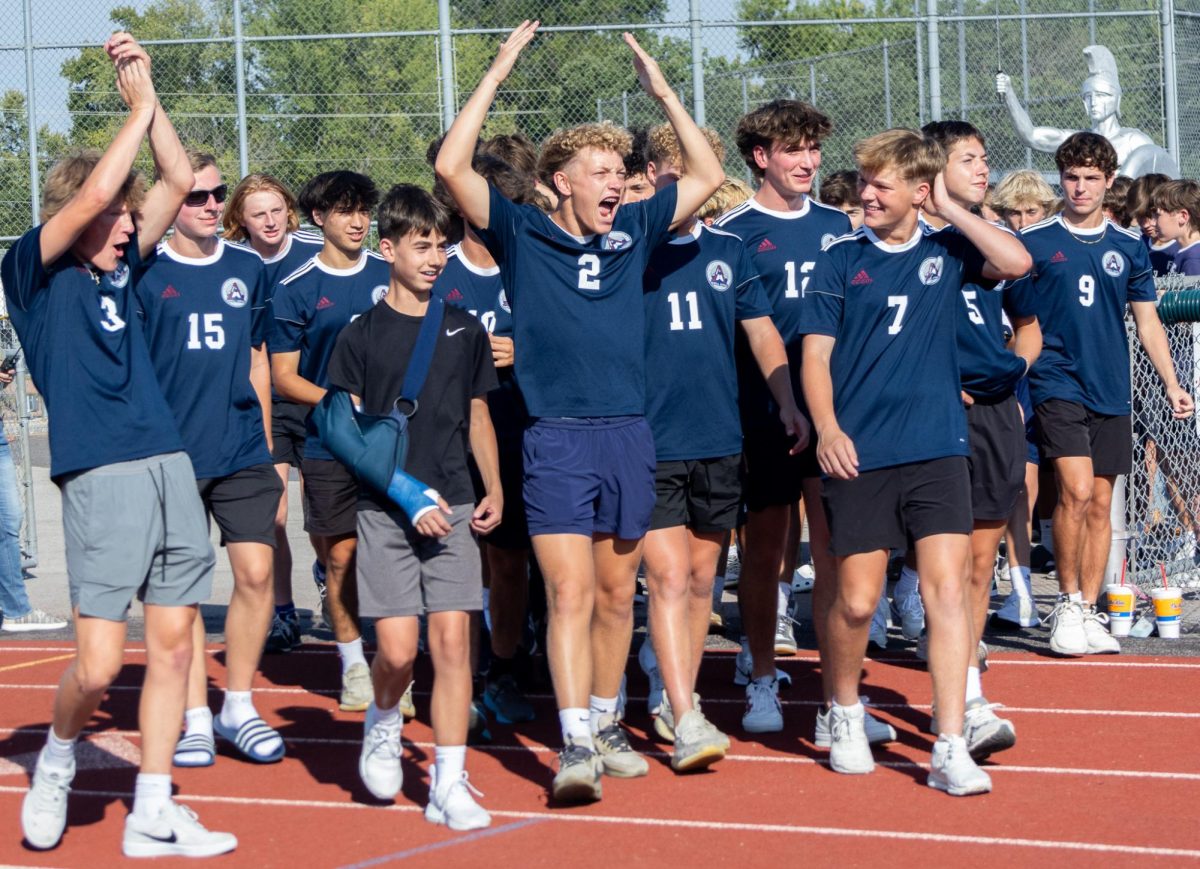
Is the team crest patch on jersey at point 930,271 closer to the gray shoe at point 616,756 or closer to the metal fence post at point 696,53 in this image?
the gray shoe at point 616,756

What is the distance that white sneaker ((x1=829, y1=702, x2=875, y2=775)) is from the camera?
5629 millimetres

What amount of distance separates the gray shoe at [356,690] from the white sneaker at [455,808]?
5.72 feet

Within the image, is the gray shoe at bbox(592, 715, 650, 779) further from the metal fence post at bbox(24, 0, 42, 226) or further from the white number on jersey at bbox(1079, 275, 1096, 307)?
the metal fence post at bbox(24, 0, 42, 226)

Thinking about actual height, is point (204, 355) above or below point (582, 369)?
above

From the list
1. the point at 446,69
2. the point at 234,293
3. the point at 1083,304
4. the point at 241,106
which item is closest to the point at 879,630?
the point at 1083,304

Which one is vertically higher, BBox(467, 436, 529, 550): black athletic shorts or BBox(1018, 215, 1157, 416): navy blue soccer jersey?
BBox(1018, 215, 1157, 416): navy blue soccer jersey

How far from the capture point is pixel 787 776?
18.5 ft

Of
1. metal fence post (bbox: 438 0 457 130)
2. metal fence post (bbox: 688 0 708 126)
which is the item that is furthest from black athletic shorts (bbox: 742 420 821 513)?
metal fence post (bbox: 438 0 457 130)

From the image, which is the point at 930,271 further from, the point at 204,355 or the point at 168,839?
the point at 168,839

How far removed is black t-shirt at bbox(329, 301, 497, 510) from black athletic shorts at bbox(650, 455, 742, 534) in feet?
2.81

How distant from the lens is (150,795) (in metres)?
4.87

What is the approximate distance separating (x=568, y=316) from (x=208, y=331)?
1539 mm

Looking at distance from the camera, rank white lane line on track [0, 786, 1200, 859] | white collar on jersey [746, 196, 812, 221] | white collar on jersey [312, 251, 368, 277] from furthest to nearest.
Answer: white collar on jersey [312, 251, 368, 277]
white collar on jersey [746, 196, 812, 221]
white lane line on track [0, 786, 1200, 859]

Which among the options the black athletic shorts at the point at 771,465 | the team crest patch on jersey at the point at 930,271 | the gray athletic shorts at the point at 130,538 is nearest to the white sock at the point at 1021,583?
the black athletic shorts at the point at 771,465
